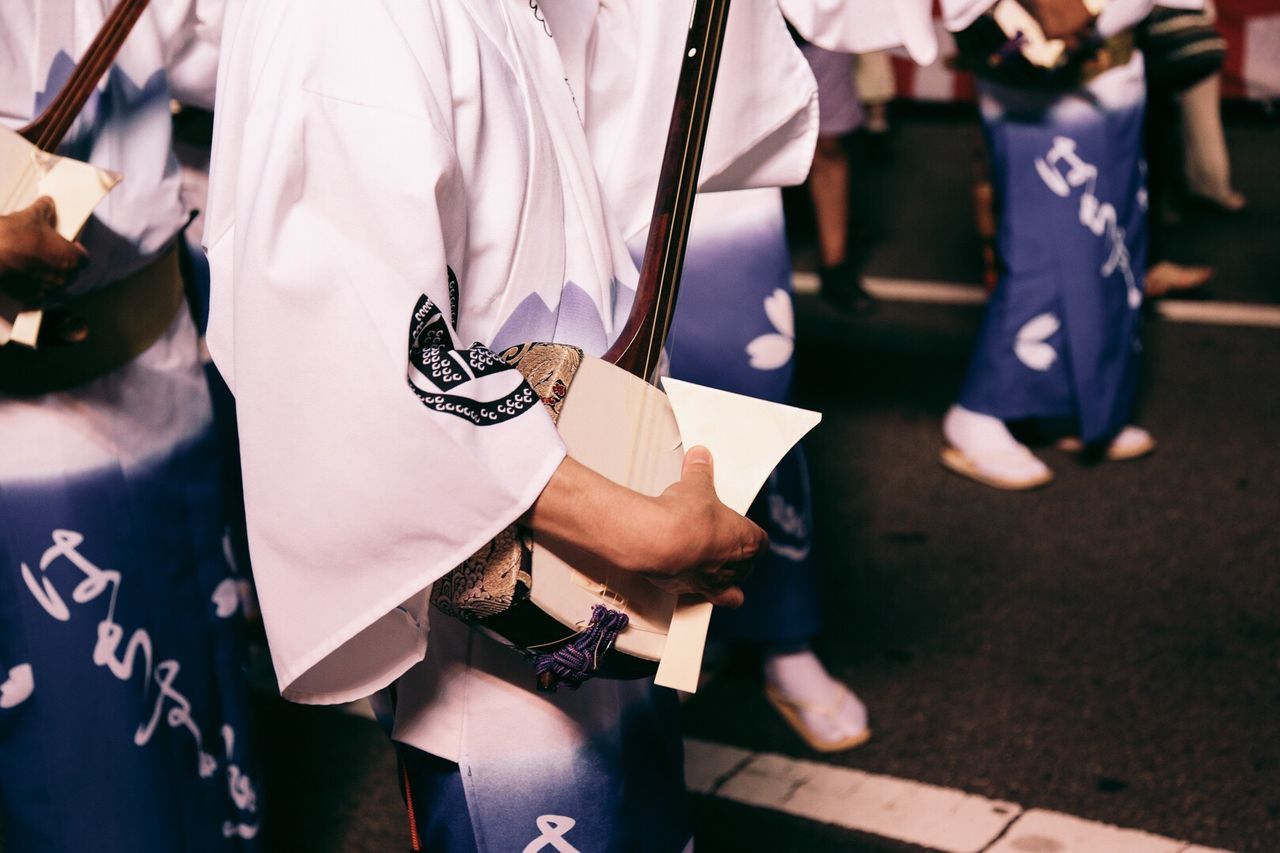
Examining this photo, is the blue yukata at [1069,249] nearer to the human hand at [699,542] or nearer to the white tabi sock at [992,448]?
the white tabi sock at [992,448]

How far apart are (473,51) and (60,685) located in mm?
1090

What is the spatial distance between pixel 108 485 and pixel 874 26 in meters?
1.16

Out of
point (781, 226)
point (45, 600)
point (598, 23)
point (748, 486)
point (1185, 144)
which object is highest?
point (598, 23)

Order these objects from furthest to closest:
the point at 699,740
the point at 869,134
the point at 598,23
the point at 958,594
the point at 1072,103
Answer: the point at 869,134 < the point at 1072,103 < the point at 958,594 < the point at 699,740 < the point at 598,23

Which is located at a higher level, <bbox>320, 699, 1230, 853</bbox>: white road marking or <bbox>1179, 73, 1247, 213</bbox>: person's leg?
<bbox>1179, 73, 1247, 213</bbox>: person's leg

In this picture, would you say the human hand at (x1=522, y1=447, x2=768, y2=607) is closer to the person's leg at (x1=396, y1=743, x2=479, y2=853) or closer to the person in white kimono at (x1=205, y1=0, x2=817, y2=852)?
the person in white kimono at (x1=205, y1=0, x2=817, y2=852)

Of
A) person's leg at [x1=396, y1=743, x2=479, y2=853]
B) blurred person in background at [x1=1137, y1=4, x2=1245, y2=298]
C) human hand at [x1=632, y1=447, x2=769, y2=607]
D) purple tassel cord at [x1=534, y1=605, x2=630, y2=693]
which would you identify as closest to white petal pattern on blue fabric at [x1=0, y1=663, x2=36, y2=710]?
person's leg at [x1=396, y1=743, x2=479, y2=853]

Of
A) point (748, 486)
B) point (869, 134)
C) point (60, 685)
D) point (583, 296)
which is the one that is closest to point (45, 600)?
point (60, 685)

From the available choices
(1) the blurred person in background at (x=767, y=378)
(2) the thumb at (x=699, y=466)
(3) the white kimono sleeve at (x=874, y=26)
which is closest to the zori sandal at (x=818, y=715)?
(1) the blurred person in background at (x=767, y=378)

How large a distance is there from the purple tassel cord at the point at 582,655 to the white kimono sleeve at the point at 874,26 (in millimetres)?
959

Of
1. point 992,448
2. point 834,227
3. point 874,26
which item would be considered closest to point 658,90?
point 874,26

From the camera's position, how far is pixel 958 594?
10.2 ft

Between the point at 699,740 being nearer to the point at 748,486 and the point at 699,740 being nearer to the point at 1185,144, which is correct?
the point at 748,486

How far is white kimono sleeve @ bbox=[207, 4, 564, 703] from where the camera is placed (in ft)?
3.63
